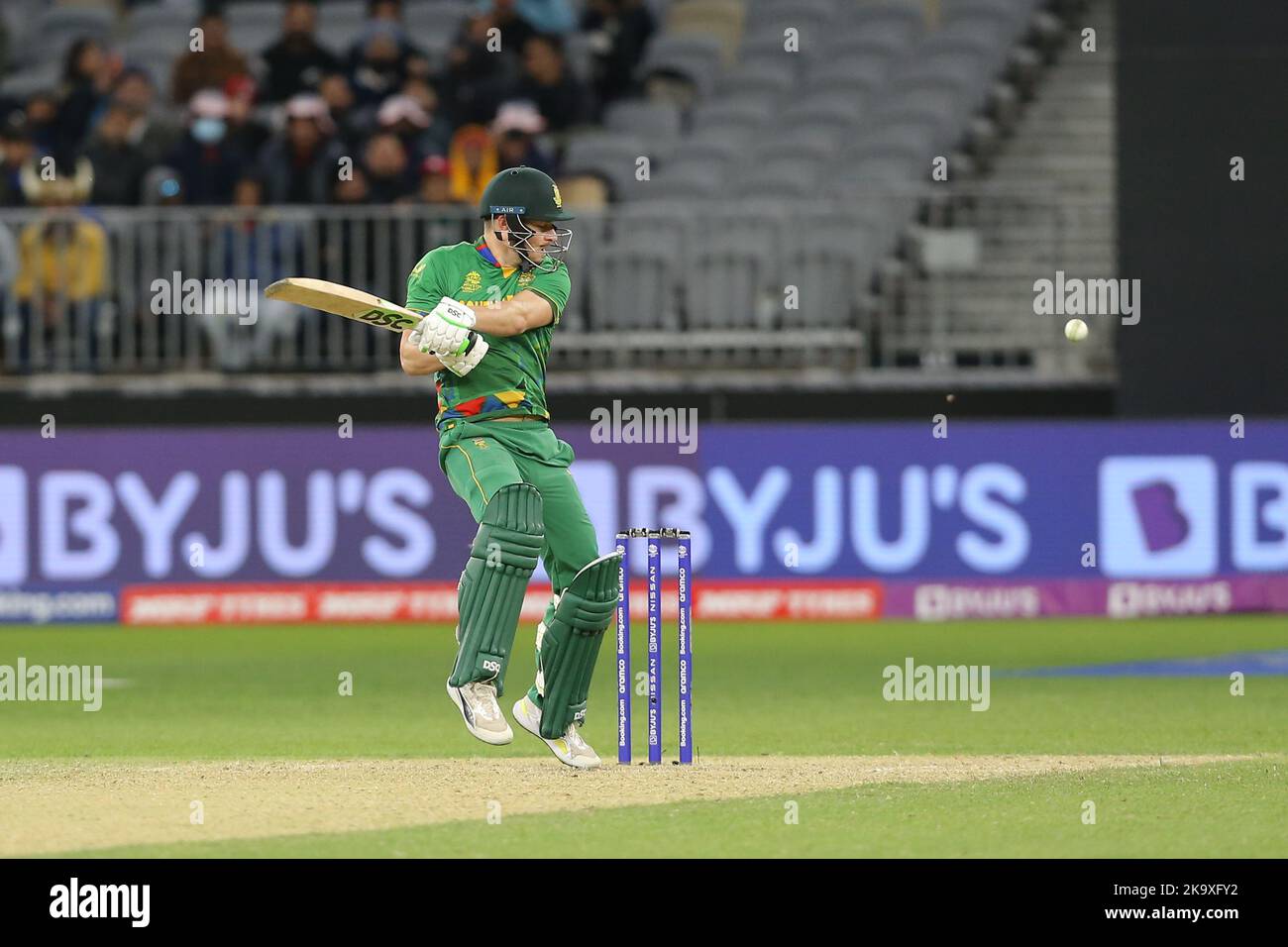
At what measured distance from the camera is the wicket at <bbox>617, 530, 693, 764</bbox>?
9.31m

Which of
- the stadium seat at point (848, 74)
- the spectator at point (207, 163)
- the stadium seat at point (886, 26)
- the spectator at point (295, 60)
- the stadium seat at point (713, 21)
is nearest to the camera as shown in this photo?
the spectator at point (207, 163)

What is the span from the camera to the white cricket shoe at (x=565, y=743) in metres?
9.43

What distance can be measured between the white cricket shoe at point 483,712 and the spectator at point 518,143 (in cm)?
1027

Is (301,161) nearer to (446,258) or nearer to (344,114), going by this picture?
(344,114)

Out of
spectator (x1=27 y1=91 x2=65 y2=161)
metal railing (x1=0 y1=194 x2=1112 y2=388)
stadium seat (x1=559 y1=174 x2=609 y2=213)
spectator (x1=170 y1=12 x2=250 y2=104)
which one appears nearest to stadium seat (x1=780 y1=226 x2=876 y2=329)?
metal railing (x1=0 y1=194 x2=1112 y2=388)

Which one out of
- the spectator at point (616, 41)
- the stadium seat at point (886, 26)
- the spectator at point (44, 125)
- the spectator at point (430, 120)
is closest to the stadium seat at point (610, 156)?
the spectator at point (616, 41)

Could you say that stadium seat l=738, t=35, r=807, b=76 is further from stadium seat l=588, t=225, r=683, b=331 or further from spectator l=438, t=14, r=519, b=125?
stadium seat l=588, t=225, r=683, b=331

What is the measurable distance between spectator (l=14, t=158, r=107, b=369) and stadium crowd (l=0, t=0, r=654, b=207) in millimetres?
700

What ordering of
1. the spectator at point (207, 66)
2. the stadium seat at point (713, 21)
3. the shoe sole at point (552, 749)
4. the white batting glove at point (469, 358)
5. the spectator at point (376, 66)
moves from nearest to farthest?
the white batting glove at point (469, 358) < the shoe sole at point (552, 749) < the spectator at point (376, 66) < the spectator at point (207, 66) < the stadium seat at point (713, 21)

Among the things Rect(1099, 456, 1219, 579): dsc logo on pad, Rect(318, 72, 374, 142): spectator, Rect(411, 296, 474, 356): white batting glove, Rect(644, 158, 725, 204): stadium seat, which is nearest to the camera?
Rect(411, 296, 474, 356): white batting glove

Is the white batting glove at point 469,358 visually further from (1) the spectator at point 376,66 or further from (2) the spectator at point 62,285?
(1) the spectator at point 376,66

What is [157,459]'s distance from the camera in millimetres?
17859

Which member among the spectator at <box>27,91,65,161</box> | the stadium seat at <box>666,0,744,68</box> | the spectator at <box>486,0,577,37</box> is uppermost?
the stadium seat at <box>666,0,744,68</box>
